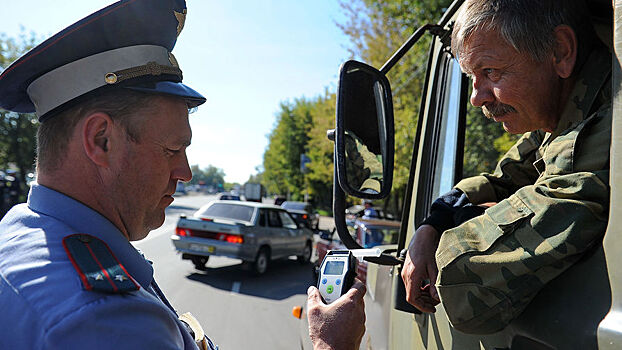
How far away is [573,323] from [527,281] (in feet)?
0.35

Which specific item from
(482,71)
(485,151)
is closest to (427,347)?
(482,71)

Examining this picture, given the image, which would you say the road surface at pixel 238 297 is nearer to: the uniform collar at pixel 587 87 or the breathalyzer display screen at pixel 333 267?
the breathalyzer display screen at pixel 333 267

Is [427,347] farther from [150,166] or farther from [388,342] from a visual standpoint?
[150,166]

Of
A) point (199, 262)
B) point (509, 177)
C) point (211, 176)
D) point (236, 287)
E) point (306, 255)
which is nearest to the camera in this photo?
point (509, 177)

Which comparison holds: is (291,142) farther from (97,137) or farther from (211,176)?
(211,176)

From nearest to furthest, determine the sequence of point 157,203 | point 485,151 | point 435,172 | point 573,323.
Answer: point 573,323, point 157,203, point 435,172, point 485,151

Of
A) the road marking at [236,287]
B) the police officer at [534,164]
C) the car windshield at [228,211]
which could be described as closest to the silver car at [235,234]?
the car windshield at [228,211]

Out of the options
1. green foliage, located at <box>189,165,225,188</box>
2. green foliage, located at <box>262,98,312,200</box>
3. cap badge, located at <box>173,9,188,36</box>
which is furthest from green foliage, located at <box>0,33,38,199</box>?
green foliage, located at <box>189,165,225,188</box>

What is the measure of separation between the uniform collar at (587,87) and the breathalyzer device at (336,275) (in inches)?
27.5

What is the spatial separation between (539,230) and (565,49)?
0.50 metres

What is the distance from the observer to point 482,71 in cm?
120

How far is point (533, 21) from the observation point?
3.51 ft

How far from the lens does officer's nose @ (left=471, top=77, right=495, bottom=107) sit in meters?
1.21

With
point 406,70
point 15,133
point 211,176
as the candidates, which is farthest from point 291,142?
point 211,176
